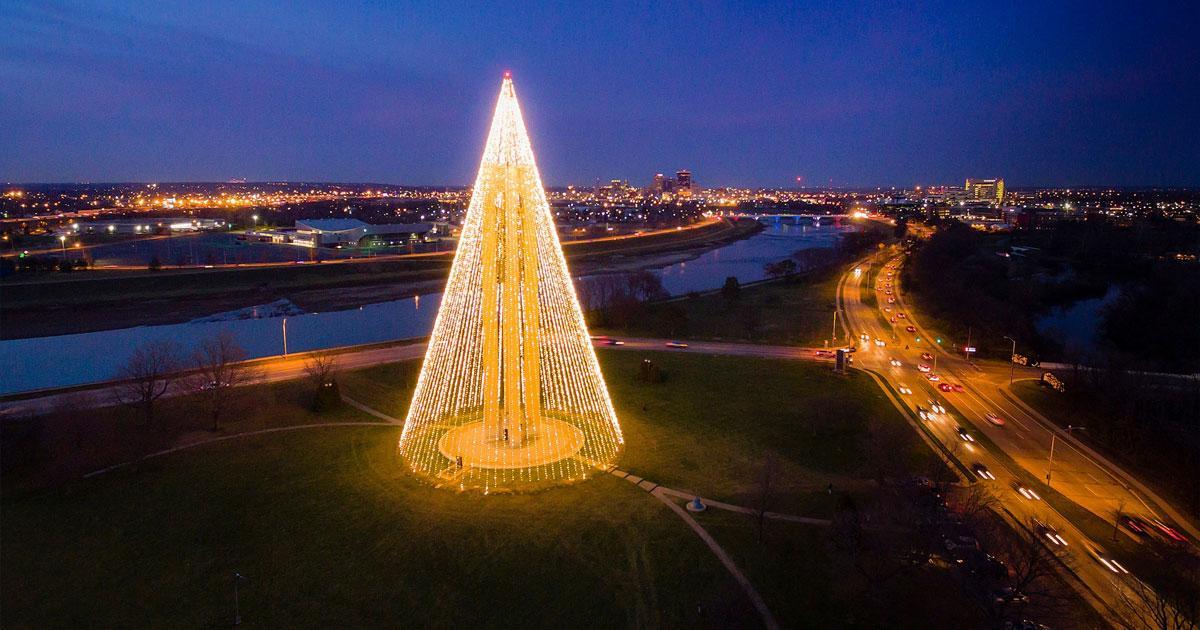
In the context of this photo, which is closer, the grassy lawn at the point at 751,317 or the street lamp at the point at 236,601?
the street lamp at the point at 236,601

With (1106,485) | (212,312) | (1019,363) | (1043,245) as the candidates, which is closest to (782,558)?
(1106,485)

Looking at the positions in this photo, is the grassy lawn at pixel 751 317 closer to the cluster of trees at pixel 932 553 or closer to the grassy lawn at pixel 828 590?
the cluster of trees at pixel 932 553

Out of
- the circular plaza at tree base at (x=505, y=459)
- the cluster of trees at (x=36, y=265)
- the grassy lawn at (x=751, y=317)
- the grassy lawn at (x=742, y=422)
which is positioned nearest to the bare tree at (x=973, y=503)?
the grassy lawn at (x=742, y=422)

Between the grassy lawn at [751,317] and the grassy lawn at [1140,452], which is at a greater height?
the grassy lawn at [751,317]

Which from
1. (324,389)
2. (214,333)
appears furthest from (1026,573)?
(214,333)

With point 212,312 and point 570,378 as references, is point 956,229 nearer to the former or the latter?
point 570,378

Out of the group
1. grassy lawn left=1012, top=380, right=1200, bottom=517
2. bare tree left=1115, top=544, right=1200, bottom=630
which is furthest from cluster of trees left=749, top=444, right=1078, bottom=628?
grassy lawn left=1012, top=380, right=1200, bottom=517

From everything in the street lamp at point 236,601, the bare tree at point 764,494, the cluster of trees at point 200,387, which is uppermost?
the cluster of trees at point 200,387
